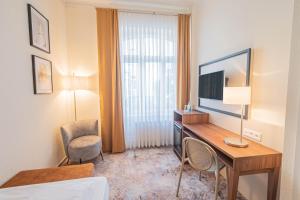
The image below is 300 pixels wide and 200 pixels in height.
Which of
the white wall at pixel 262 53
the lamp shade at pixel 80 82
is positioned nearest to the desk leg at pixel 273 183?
the white wall at pixel 262 53

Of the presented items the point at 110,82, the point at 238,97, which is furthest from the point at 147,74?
the point at 238,97

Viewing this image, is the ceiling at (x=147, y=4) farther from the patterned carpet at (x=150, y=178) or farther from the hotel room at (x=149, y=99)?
the patterned carpet at (x=150, y=178)

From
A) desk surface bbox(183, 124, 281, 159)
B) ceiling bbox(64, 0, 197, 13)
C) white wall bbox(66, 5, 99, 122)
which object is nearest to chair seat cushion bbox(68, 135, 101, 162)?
white wall bbox(66, 5, 99, 122)

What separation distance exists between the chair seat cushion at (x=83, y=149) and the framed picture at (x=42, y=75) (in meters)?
0.92

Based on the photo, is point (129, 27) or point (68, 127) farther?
point (129, 27)

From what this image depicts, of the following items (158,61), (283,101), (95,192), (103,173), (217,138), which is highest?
(158,61)

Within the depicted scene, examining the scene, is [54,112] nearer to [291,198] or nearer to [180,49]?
[180,49]

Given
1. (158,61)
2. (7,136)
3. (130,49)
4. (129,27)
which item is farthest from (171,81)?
(7,136)

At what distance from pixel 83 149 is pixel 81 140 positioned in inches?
9.7

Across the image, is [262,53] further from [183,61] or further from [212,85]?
[183,61]

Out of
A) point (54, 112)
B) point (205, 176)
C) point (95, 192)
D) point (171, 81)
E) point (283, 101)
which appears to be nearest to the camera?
point (95, 192)

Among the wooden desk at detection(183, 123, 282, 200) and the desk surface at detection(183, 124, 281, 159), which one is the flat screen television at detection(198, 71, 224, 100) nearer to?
the desk surface at detection(183, 124, 281, 159)

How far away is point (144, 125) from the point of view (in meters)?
3.47

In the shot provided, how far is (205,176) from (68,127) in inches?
92.9
